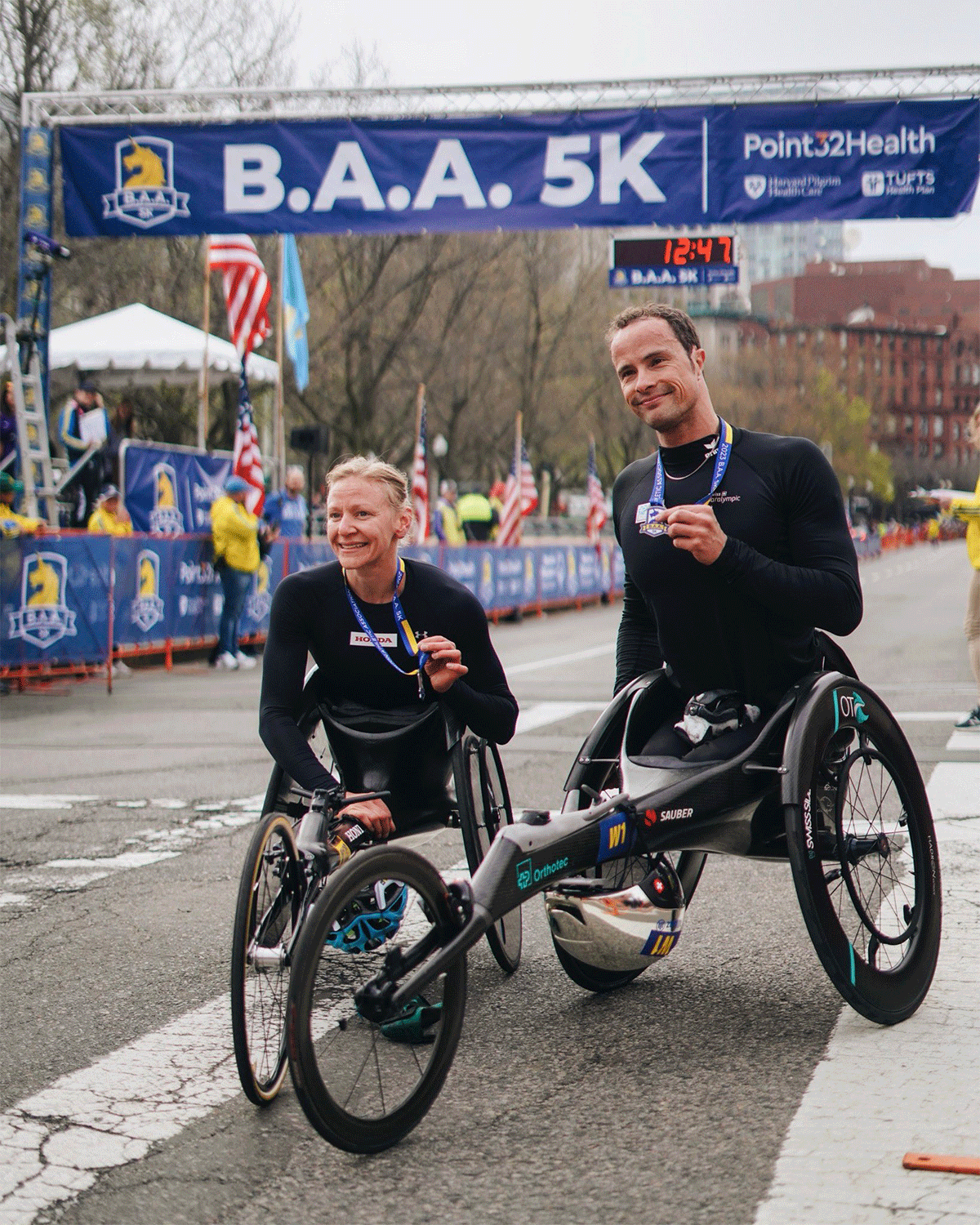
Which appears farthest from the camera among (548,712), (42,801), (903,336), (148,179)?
(903,336)

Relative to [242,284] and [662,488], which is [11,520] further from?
[662,488]

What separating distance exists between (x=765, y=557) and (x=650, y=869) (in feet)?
2.57

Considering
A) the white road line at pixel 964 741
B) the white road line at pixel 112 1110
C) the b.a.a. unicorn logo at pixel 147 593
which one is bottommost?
the white road line at pixel 964 741

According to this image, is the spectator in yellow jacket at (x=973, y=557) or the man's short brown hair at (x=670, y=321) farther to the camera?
the spectator in yellow jacket at (x=973, y=557)

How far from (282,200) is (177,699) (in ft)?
19.7

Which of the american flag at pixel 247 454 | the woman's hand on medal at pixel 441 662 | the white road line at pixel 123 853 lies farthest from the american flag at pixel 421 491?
the woman's hand on medal at pixel 441 662

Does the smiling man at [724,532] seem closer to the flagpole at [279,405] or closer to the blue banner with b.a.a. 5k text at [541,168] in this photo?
the blue banner with b.a.a. 5k text at [541,168]

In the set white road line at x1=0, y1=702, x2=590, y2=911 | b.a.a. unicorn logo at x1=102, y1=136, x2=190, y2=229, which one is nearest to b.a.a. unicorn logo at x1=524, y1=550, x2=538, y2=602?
b.a.a. unicorn logo at x1=102, y1=136, x2=190, y2=229

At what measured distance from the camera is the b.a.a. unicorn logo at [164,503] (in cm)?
1658

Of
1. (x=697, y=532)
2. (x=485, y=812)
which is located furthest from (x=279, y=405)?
(x=697, y=532)

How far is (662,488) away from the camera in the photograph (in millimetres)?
4051

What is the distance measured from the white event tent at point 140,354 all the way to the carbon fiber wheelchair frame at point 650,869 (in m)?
16.6

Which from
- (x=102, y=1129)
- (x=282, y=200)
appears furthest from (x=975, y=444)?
(x=282, y=200)

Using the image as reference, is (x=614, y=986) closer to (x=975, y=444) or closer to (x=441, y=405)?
(x=975, y=444)
